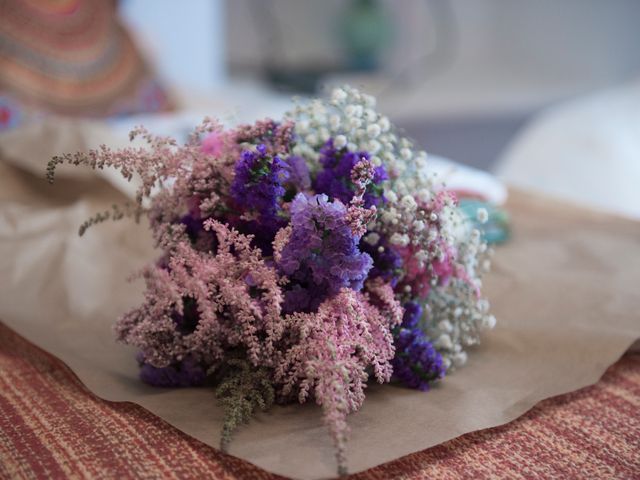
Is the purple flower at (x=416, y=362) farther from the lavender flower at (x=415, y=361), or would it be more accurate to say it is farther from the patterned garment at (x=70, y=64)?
the patterned garment at (x=70, y=64)

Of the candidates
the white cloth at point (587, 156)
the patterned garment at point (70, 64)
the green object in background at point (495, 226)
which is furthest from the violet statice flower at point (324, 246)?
the white cloth at point (587, 156)

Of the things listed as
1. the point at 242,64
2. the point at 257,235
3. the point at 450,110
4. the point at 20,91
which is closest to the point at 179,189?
the point at 257,235

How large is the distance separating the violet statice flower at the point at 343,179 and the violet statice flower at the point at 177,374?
219 millimetres

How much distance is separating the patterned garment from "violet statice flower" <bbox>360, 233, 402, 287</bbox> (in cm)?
118

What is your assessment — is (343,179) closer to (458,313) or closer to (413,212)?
(413,212)

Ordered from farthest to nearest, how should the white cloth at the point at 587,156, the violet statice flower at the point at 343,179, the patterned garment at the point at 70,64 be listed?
the white cloth at the point at 587,156
the patterned garment at the point at 70,64
the violet statice flower at the point at 343,179

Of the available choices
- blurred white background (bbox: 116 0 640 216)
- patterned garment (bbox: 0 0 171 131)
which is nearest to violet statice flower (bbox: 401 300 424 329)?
patterned garment (bbox: 0 0 171 131)

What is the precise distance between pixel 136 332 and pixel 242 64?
3.11 m

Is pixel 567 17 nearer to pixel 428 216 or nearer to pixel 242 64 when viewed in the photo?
pixel 242 64

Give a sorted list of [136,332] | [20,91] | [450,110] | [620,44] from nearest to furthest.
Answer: [136,332], [20,91], [450,110], [620,44]

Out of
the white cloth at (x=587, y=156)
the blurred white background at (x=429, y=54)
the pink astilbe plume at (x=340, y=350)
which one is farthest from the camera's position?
the blurred white background at (x=429, y=54)

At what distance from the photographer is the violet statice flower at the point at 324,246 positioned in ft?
2.14

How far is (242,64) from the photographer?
367 cm

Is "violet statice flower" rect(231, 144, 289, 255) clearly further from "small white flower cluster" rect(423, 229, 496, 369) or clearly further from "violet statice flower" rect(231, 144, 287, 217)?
"small white flower cluster" rect(423, 229, 496, 369)
